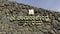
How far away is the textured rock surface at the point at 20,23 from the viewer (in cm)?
758

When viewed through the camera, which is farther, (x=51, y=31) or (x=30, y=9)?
(x=30, y=9)

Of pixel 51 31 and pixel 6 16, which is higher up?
pixel 6 16

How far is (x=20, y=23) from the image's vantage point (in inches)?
309

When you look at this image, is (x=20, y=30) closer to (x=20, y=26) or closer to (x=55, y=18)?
(x=20, y=26)

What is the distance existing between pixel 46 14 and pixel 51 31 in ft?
2.99

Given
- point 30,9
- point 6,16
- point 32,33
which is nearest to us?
point 32,33

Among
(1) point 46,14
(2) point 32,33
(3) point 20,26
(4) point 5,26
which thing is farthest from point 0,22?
(1) point 46,14

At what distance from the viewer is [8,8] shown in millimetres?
8570

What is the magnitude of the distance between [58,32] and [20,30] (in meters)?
1.44

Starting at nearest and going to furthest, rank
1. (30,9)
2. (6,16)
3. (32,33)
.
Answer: (32,33), (6,16), (30,9)

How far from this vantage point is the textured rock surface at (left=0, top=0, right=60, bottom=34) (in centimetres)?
758

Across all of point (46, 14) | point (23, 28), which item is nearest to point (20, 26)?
point (23, 28)

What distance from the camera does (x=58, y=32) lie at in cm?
770

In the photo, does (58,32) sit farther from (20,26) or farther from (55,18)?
(20,26)
